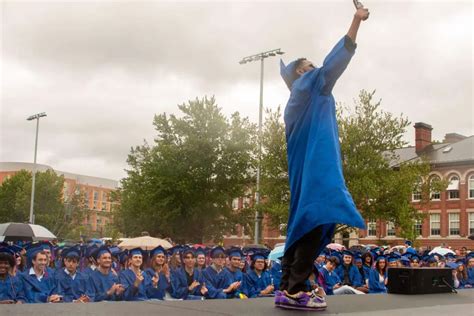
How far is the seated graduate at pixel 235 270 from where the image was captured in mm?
A: 10321

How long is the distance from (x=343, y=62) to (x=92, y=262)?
7384 mm

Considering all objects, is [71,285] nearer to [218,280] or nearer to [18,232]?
[218,280]

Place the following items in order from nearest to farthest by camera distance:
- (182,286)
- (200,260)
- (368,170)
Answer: (182,286) → (200,260) → (368,170)

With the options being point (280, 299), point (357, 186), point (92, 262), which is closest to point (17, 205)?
point (357, 186)

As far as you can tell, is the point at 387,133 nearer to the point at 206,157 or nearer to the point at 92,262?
the point at 206,157

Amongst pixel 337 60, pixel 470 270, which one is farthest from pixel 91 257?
pixel 470 270

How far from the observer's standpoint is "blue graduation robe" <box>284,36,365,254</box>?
14.4 ft

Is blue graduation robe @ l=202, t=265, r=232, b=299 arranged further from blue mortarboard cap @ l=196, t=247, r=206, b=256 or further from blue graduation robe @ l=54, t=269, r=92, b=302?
blue graduation robe @ l=54, t=269, r=92, b=302

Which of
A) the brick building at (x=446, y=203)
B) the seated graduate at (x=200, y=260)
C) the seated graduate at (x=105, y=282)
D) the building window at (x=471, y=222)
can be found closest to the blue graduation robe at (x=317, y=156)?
the seated graduate at (x=105, y=282)

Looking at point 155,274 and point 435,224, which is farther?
point 435,224

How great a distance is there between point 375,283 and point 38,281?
6953 millimetres

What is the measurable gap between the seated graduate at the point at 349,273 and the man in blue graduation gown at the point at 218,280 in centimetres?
269

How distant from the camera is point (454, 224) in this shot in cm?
5238

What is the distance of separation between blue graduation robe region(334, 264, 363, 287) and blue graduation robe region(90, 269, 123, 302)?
5018 millimetres
